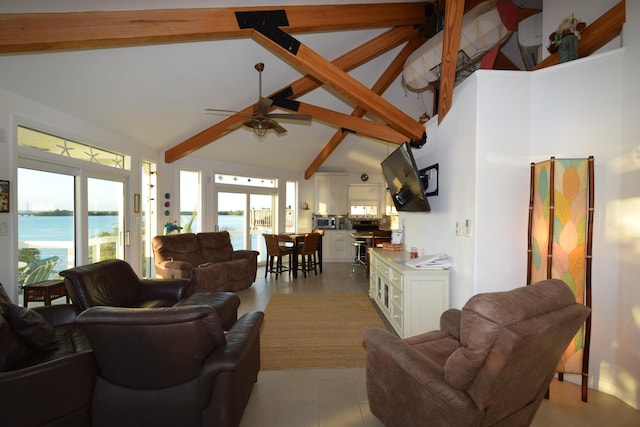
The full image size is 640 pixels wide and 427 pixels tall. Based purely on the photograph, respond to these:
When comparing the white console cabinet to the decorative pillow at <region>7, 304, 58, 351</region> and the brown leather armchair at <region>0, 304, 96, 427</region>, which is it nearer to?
the brown leather armchair at <region>0, 304, 96, 427</region>

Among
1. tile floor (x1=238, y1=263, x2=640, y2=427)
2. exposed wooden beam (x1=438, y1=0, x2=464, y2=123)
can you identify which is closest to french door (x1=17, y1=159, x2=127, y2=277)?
tile floor (x1=238, y1=263, x2=640, y2=427)

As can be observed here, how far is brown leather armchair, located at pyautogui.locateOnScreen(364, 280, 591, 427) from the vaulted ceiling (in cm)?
236

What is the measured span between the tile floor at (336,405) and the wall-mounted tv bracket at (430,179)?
212cm

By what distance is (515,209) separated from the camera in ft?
8.33

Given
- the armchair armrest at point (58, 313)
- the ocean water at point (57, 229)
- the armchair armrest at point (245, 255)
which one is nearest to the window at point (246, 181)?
the armchair armrest at point (245, 255)

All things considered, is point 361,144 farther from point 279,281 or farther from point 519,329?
point 519,329

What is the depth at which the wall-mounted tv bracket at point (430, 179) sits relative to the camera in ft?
11.3

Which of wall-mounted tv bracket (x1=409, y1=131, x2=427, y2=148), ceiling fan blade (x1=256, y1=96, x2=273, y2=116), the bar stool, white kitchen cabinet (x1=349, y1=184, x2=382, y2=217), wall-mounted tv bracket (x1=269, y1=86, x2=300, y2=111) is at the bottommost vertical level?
the bar stool

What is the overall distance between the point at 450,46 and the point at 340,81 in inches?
46.5

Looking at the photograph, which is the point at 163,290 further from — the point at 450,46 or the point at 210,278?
the point at 450,46

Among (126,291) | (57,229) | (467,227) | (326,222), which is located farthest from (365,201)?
(57,229)

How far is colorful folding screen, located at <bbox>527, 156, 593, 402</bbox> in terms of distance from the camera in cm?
208

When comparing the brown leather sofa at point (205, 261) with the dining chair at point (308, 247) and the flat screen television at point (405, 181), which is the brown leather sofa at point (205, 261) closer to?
the dining chair at point (308, 247)

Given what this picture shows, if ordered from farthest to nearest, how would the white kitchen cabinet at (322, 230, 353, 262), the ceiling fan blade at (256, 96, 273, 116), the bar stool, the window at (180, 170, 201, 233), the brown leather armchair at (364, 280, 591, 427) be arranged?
the white kitchen cabinet at (322, 230, 353, 262) < the bar stool < the window at (180, 170, 201, 233) < the ceiling fan blade at (256, 96, 273, 116) < the brown leather armchair at (364, 280, 591, 427)
